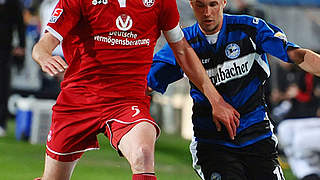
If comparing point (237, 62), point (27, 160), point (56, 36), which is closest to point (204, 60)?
point (237, 62)

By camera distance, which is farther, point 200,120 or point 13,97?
point 13,97

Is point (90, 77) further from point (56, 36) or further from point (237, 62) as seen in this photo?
point (237, 62)

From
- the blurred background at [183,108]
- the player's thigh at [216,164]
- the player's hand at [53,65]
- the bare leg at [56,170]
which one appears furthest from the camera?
the blurred background at [183,108]

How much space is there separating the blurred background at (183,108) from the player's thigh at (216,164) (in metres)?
4.33

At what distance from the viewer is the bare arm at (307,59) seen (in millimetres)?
6047

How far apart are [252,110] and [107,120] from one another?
3.65 ft

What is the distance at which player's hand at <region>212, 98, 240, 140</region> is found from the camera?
611cm

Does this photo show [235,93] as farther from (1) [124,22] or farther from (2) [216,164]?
(1) [124,22]

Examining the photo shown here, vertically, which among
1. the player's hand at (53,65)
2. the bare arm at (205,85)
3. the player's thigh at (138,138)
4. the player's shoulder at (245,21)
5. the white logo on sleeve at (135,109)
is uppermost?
the player's shoulder at (245,21)

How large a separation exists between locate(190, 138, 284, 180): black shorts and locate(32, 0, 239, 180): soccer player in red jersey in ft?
0.90

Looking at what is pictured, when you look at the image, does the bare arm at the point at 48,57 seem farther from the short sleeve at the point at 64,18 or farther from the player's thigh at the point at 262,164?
the player's thigh at the point at 262,164

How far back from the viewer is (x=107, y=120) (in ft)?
20.7

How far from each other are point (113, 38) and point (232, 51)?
0.92 metres

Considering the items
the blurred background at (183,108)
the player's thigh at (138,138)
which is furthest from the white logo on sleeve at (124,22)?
the blurred background at (183,108)
